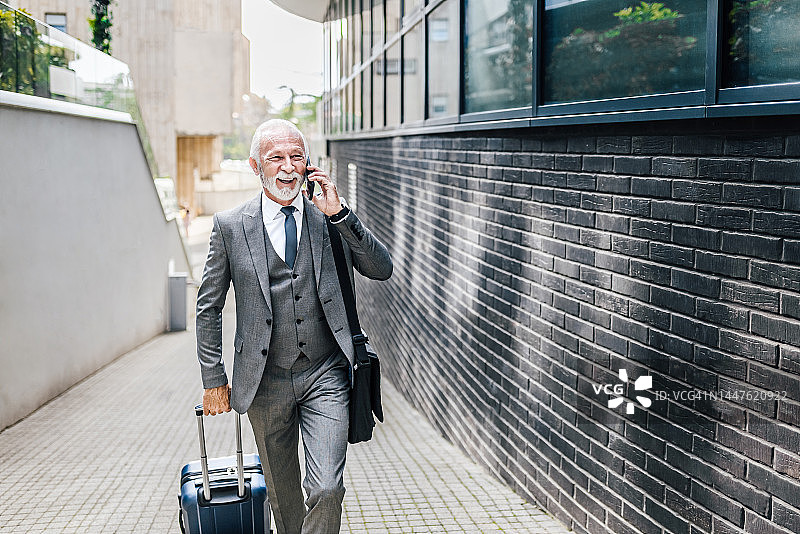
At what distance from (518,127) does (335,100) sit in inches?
639

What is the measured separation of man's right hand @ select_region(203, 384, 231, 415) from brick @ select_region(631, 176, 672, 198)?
1.91m

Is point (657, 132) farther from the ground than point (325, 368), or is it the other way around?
point (657, 132)

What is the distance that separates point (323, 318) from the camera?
3.71 m

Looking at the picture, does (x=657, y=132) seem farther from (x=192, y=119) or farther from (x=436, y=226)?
(x=192, y=119)

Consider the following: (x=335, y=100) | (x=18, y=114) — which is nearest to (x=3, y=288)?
(x=18, y=114)

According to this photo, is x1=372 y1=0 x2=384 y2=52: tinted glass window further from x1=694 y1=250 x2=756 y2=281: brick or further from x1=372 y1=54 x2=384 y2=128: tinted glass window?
x1=694 y1=250 x2=756 y2=281: brick

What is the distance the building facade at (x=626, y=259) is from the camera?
3090 mm

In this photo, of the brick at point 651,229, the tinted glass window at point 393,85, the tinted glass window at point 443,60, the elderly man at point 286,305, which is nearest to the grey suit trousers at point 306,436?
the elderly man at point 286,305

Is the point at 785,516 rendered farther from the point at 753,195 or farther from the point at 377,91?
the point at 377,91

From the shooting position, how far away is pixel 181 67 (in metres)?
44.1

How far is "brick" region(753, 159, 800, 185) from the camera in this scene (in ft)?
9.61

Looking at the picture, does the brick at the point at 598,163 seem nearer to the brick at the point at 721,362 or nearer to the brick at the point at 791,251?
the brick at the point at 721,362

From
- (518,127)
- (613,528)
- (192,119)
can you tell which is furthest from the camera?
(192,119)

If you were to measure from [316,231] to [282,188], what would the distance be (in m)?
0.23
